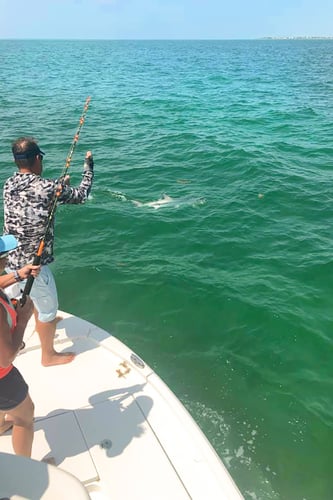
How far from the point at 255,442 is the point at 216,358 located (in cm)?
187

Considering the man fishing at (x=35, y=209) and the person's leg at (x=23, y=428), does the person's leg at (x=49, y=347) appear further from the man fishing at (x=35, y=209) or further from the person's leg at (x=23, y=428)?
the person's leg at (x=23, y=428)

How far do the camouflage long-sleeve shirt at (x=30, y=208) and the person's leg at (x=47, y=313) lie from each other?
10.6 inches

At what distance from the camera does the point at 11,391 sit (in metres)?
3.82

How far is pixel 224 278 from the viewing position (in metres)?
10.2

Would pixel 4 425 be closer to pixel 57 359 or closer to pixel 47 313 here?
pixel 57 359

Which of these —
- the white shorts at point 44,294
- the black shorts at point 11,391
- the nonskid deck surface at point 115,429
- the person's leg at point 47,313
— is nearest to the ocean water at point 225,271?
the nonskid deck surface at point 115,429

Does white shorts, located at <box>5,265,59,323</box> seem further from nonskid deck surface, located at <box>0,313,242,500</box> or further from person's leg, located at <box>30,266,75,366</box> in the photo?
nonskid deck surface, located at <box>0,313,242,500</box>

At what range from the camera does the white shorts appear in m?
5.21

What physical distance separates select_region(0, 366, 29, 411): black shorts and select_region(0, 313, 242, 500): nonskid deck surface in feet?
3.65

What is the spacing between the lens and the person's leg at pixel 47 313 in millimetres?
5244

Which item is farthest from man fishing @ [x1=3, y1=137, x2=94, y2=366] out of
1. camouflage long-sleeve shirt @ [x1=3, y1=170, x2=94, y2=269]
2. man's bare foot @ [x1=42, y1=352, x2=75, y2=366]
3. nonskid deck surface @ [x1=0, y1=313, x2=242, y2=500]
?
nonskid deck surface @ [x1=0, y1=313, x2=242, y2=500]

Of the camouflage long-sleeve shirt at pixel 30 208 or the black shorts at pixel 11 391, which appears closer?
the black shorts at pixel 11 391

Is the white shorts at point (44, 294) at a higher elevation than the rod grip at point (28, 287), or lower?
lower

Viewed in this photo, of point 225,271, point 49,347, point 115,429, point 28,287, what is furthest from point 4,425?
point 225,271
